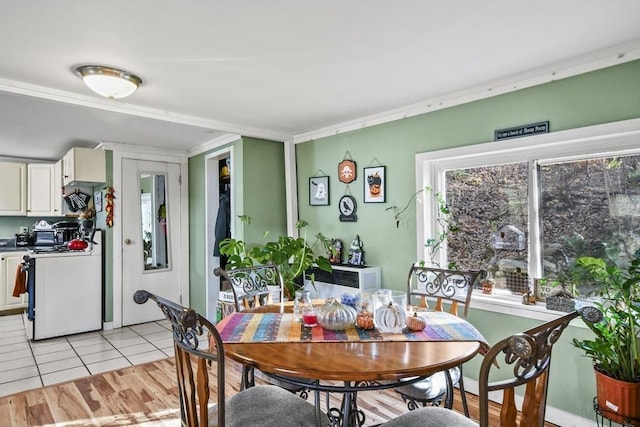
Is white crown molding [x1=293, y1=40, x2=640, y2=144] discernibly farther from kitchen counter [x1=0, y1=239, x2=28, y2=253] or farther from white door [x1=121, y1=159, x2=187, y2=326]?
kitchen counter [x1=0, y1=239, x2=28, y2=253]

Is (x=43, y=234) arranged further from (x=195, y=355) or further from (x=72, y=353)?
(x=195, y=355)

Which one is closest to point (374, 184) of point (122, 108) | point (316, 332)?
point (316, 332)

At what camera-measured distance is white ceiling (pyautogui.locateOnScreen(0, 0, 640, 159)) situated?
5.57 feet

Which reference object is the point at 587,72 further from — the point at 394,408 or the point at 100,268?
the point at 100,268

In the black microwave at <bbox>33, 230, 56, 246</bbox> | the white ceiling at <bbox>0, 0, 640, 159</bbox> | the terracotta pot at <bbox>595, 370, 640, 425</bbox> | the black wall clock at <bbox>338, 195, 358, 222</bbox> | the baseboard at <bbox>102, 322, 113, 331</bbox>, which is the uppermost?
the white ceiling at <bbox>0, 0, 640, 159</bbox>

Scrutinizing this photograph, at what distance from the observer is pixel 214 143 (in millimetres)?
4383

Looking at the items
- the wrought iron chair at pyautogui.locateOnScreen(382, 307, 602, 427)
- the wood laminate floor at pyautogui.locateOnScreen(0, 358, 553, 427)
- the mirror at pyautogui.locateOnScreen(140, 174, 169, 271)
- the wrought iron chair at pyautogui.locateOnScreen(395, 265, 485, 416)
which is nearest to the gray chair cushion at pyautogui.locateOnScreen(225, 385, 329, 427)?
the wrought iron chair at pyautogui.locateOnScreen(395, 265, 485, 416)

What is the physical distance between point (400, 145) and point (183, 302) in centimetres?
350

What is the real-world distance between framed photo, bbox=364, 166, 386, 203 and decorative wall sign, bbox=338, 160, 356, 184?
6.1 inches

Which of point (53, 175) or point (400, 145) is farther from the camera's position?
point (53, 175)

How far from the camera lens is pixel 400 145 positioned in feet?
10.6

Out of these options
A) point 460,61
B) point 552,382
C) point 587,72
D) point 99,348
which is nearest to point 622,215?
point 587,72

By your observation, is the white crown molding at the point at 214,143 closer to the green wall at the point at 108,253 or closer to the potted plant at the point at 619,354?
the green wall at the point at 108,253

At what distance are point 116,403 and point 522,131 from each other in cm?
327
